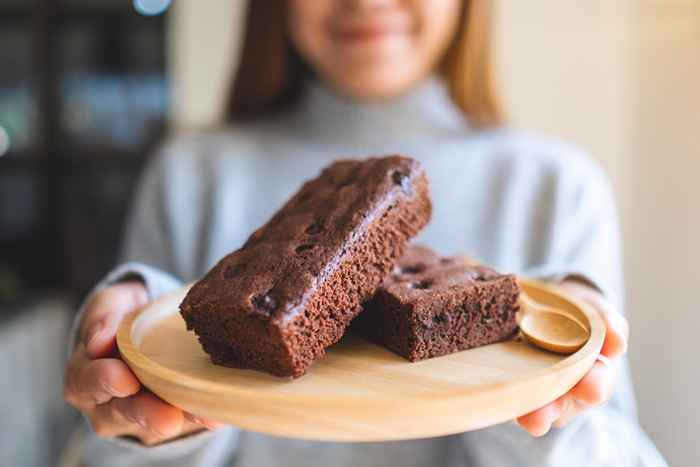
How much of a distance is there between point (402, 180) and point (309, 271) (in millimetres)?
277

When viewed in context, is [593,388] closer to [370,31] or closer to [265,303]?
[265,303]

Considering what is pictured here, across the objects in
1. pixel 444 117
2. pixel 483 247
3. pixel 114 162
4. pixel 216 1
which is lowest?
pixel 114 162

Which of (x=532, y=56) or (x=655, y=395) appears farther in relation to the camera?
(x=532, y=56)

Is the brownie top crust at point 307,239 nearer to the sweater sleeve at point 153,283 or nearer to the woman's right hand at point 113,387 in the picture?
the woman's right hand at point 113,387

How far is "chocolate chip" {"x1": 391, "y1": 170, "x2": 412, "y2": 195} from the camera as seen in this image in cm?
106

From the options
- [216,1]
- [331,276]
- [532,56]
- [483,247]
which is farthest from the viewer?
[216,1]

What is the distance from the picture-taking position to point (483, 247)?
5.69 feet

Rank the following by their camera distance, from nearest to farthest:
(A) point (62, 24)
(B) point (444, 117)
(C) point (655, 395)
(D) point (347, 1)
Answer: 1. (C) point (655, 395)
2. (D) point (347, 1)
3. (B) point (444, 117)
4. (A) point (62, 24)

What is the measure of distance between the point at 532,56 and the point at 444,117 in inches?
33.5

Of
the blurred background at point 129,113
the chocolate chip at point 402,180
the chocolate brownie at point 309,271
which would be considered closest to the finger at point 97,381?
the chocolate brownie at point 309,271

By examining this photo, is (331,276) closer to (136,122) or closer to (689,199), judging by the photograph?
(689,199)

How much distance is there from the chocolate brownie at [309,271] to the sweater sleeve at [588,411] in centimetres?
42

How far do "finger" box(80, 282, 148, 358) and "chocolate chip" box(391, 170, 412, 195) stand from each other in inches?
20.3

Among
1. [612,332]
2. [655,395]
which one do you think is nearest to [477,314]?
[612,332]
